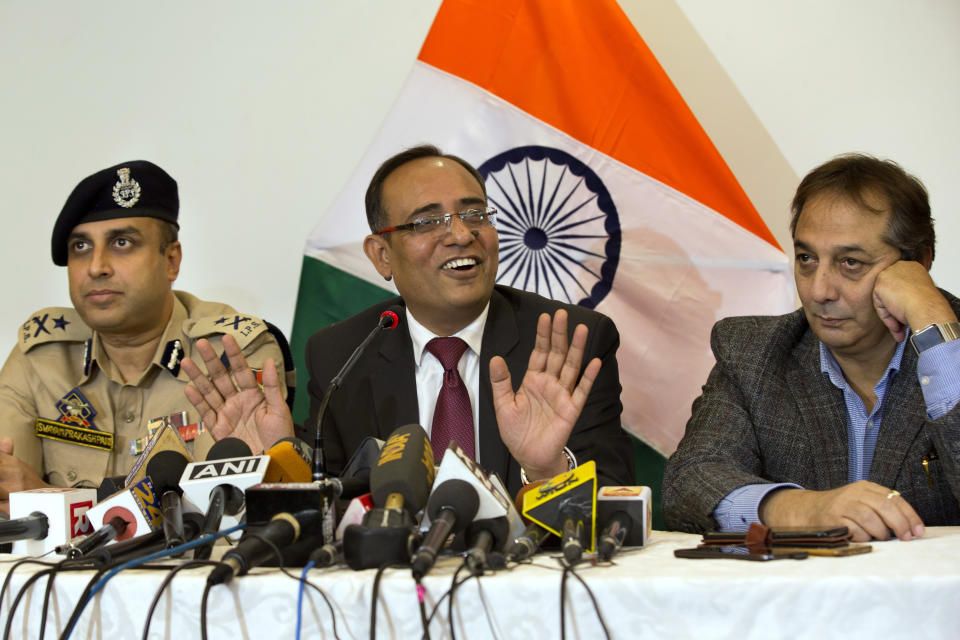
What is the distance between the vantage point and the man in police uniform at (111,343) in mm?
2479

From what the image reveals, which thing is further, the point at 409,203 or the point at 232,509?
the point at 409,203

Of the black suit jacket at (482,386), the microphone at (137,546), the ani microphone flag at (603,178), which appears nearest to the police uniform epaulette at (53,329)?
the black suit jacket at (482,386)

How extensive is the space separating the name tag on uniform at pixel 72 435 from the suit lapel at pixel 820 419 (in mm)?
1775

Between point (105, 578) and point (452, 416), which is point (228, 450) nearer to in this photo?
point (105, 578)

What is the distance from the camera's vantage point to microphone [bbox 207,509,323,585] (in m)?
0.96

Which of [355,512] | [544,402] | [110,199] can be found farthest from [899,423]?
[110,199]

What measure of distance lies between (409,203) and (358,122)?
105cm

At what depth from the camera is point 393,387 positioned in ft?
7.07

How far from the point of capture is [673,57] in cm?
300

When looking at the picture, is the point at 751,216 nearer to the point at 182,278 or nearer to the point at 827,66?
the point at 827,66

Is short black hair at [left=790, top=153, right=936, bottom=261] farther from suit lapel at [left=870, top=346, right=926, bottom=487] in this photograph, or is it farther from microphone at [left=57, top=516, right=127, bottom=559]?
microphone at [left=57, top=516, right=127, bottom=559]

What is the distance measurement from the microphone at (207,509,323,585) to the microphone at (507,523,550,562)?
24 cm

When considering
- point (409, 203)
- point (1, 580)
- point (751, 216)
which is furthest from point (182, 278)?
point (1, 580)

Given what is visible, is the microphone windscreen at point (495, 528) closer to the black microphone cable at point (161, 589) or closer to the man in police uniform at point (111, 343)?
the black microphone cable at point (161, 589)
